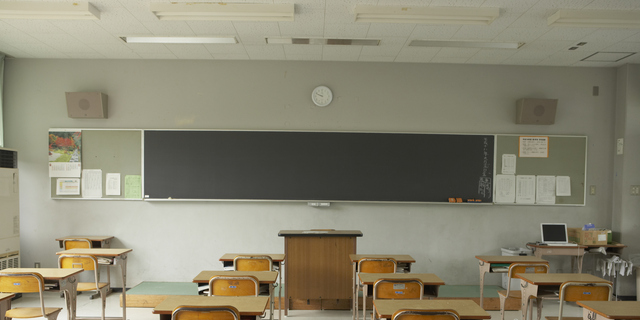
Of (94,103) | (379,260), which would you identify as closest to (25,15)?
(94,103)

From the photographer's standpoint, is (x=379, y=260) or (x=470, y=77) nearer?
(x=379, y=260)

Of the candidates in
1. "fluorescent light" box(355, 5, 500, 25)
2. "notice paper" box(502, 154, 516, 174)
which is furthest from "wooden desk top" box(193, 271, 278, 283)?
"notice paper" box(502, 154, 516, 174)

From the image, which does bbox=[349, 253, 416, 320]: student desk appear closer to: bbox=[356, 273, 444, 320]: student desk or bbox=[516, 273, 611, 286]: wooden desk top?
bbox=[356, 273, 444, 320]: student desk

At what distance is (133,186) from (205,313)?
378 cm

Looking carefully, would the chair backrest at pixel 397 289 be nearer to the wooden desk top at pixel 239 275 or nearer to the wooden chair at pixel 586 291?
the wooden desk top at pixel 239 275

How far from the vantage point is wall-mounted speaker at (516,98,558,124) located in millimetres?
5523

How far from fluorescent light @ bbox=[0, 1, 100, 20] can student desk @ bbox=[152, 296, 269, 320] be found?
2.86 meters

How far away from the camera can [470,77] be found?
18.7ft

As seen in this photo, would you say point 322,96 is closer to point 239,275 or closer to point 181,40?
point 181,40

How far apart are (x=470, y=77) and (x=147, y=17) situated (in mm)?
4120

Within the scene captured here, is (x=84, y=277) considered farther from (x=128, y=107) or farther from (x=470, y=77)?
(x=470, y=77)

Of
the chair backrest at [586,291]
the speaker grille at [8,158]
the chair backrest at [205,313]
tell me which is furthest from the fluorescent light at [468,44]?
the speaker grille at [8,158]

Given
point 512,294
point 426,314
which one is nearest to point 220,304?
point 426,314

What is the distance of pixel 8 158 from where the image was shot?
510 centimetres
